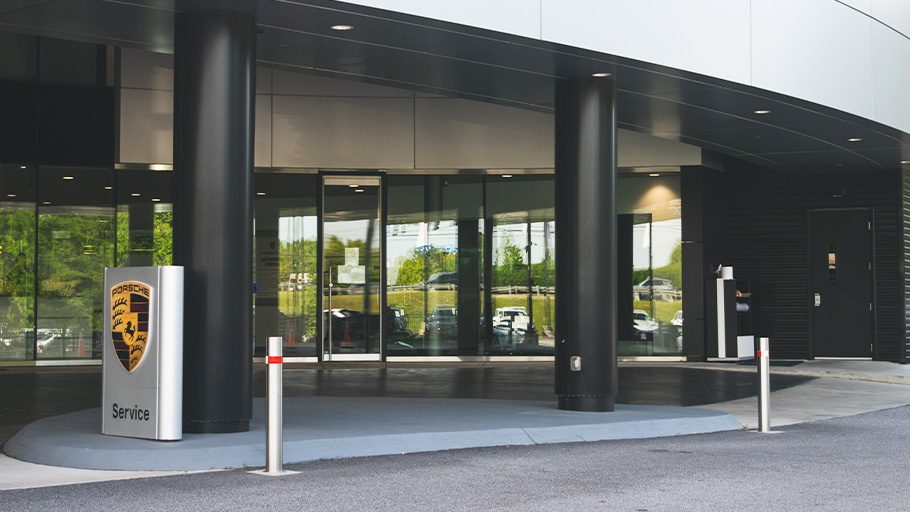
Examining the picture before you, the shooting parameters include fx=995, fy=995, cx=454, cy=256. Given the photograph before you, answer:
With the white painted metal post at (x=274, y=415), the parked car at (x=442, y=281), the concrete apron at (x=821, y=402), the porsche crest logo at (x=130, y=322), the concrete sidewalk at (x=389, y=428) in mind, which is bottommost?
the concrete apron at (x=821, y=402)

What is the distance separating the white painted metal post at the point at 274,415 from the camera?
7.77m

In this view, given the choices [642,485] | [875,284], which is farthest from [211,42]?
[875,284]

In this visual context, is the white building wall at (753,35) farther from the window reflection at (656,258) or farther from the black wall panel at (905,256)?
the window reflection at (656,258)

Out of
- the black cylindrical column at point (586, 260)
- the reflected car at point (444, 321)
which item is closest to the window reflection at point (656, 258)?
the reflected car at point (444, 321)

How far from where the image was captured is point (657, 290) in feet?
68.3

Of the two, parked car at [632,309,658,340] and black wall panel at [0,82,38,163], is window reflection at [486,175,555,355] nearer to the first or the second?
parked car at [632,309,658,340]

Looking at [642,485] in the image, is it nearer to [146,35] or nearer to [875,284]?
[146,35]

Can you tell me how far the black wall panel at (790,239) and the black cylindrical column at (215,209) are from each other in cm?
1445

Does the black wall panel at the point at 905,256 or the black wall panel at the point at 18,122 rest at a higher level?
the black wall panel at the point at 18,122

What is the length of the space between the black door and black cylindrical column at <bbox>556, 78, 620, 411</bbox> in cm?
1102

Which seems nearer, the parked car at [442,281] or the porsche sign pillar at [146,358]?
the porsche sign pillar at [146,358]

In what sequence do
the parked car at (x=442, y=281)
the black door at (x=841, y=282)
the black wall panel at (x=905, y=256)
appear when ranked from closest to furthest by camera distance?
the black wall panel at (x=905, y=256)
the parked car at (x=442, y=281)
the black door at (x=841, y=282)

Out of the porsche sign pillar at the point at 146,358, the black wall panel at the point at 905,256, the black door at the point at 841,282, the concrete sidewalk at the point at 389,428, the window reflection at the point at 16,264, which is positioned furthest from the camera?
the black door at the point at 841,282

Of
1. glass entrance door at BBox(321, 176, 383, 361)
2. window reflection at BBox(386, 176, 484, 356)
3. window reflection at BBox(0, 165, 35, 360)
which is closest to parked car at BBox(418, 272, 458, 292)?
window reflection at BBox(386, 176, 484, 356)
